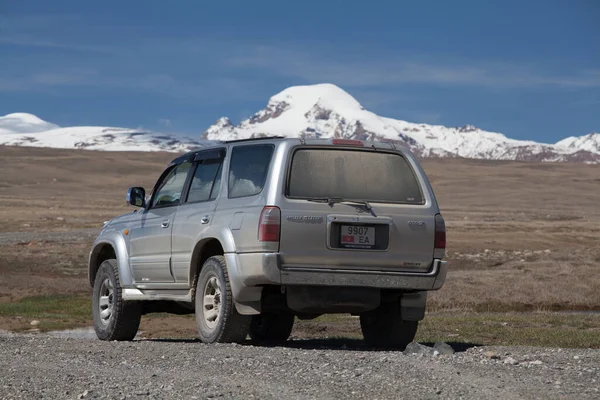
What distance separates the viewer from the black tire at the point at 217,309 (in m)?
10.9

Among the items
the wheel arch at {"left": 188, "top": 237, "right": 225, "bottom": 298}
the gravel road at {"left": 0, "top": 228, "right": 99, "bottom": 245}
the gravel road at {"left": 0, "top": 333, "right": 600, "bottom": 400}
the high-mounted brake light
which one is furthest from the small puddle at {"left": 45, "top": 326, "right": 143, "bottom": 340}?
the gravel road at {"left": 0, "top": 228, "right": 99, "bottom": 245}

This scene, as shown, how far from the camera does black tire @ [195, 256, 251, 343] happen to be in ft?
35.9

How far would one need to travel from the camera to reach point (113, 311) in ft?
42.4

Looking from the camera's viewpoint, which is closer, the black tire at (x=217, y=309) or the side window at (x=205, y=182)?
the black tire at (x=217, y=309)

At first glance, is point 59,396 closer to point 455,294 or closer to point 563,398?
point 563,398

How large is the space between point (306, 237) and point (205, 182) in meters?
1.92

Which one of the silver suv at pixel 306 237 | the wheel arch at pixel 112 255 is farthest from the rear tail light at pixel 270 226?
the wheel arch at pixel 112 255

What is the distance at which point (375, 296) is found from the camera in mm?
10961

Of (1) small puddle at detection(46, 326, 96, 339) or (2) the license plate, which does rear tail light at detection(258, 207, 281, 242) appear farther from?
(1) small puddle at detection(46, 326, 96, 339)

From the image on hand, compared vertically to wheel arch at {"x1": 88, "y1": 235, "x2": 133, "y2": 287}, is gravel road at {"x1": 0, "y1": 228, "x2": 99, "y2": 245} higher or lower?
lower

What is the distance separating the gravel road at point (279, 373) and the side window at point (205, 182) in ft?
6.01

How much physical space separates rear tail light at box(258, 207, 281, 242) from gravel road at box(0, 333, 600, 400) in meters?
1.07

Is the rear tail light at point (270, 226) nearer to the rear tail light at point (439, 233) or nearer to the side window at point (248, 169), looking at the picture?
the side window at point (248, 169)

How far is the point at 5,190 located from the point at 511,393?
119m
